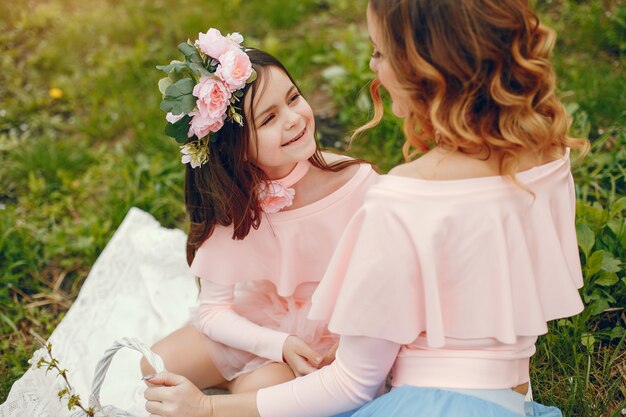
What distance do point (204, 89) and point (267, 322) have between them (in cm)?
87

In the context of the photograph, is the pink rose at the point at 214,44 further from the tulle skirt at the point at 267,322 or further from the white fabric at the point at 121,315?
the white fabric at the point at 121,315

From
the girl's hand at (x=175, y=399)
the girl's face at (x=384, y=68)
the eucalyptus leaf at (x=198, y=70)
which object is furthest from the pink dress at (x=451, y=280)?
the eucalyptus leaf at (x=198, y=70)

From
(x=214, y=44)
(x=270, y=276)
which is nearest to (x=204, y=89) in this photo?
(x=214, y=44)

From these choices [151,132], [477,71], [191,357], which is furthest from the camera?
[151,132]

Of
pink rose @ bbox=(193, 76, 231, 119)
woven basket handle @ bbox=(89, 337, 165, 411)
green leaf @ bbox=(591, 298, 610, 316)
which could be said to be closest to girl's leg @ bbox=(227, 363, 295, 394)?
woven basket handle @ bbox=(89, 337, 165, 411)

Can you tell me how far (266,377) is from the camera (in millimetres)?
2045

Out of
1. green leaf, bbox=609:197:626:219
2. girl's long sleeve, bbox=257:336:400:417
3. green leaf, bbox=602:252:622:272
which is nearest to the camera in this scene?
girl's long sleeve, bbox=257:336:400:417

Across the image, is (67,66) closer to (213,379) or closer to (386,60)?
(213,379)

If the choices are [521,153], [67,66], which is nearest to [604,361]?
[521,153]

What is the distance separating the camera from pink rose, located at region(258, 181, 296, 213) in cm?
202

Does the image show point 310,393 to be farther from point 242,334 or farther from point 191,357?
point 191,357

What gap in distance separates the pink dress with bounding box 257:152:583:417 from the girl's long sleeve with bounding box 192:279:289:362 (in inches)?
17.3

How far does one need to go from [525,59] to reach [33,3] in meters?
4.41

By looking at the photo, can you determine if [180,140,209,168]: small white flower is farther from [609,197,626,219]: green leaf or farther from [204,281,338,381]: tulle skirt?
[609,197,626,219]: green leaf
